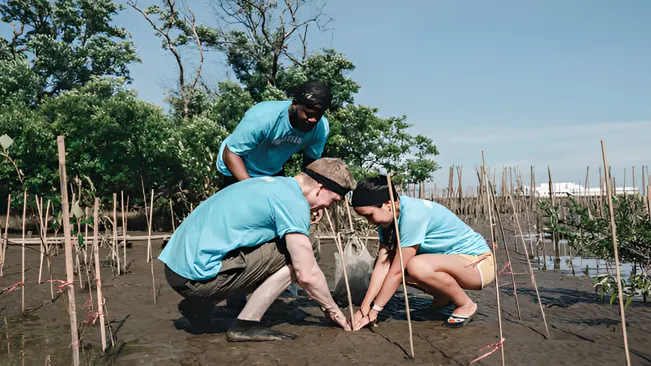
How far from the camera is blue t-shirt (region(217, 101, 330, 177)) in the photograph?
10.5ft

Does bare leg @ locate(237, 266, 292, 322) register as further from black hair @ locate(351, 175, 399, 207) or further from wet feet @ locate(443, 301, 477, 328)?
wet feet @ locate(443, 301, 477, 328)

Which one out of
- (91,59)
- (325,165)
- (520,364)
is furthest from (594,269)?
(91,59)

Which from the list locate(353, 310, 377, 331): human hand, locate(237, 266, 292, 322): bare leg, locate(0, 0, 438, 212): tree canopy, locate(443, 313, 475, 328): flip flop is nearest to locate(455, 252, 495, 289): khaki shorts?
locate(443, 313, 475, 328): flip flop

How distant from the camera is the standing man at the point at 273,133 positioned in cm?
306

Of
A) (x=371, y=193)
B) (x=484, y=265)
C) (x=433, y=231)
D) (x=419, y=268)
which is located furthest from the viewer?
(x=484, y=265)

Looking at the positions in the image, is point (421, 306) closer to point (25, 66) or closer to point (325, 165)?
point (325, 165)

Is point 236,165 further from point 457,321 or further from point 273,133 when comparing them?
point 457,321

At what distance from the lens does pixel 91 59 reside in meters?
17.1

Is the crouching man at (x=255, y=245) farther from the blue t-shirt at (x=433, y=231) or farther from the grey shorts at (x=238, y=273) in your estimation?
the blue t-shirt at (x=433, y=231)

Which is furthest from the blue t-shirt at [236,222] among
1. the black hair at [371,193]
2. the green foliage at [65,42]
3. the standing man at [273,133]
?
the green foliage at [65,42]

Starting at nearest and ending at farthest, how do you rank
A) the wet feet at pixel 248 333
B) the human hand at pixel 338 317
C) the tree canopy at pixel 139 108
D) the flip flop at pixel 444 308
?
the wet feet at pixel 248 333
the human hand at pixel 338 317
the flip flop at pixel 444 308
the tree canopy at pixel 139 108

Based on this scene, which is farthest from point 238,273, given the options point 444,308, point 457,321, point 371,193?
point 444,308

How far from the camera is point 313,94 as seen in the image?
301cm

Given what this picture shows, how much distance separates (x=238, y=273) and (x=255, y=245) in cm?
18
